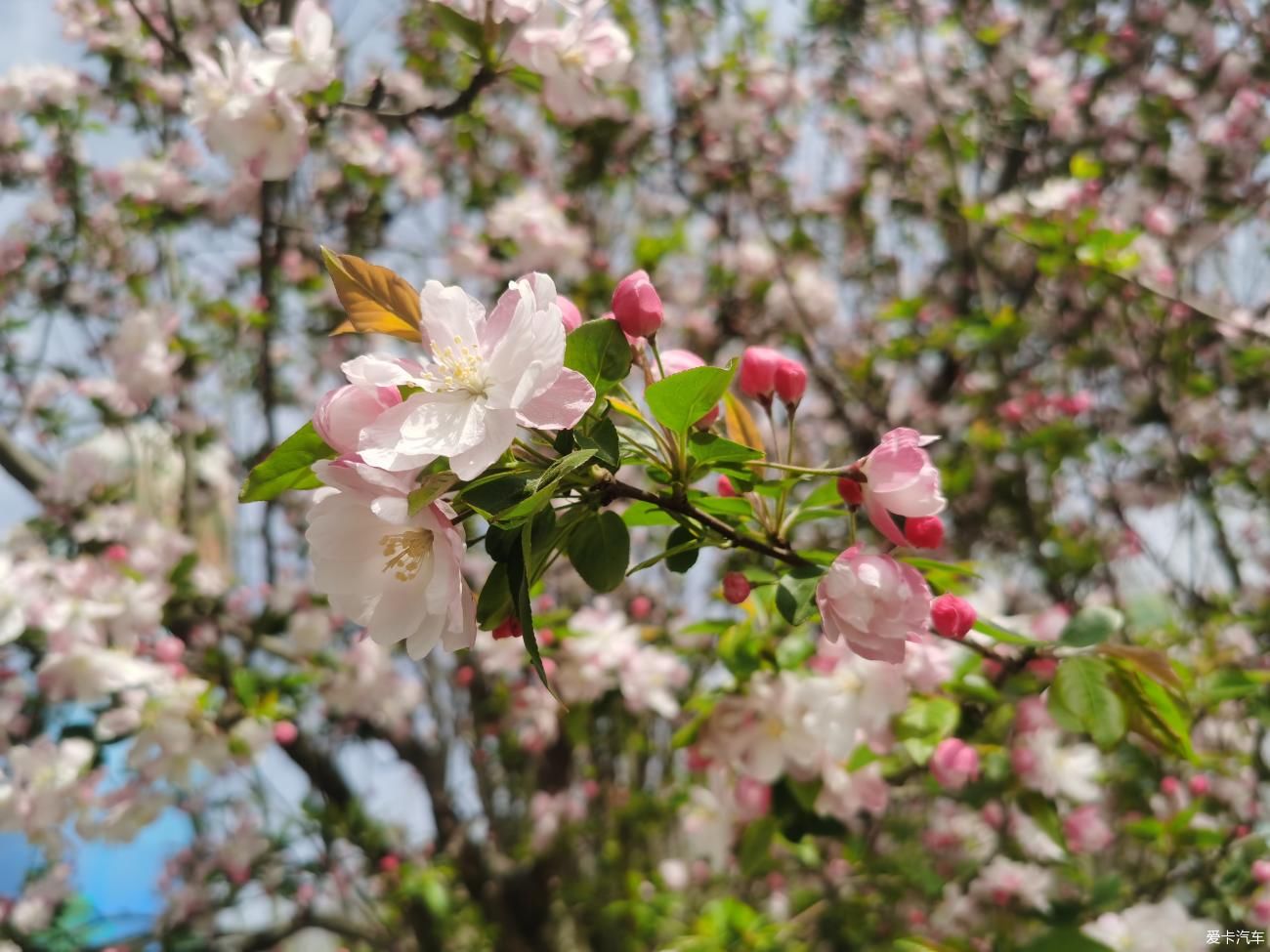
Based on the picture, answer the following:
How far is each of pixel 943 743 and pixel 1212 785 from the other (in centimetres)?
176

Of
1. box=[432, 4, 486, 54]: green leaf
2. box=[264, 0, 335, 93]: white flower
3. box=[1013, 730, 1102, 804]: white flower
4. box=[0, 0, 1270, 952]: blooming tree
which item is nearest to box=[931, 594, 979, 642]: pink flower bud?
box=[0, 0, 1270, 952]: blooming tree

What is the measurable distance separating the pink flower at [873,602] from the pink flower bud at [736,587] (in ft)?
0.34

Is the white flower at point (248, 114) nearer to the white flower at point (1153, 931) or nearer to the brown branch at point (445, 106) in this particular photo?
the brown branch at point (445, 106)

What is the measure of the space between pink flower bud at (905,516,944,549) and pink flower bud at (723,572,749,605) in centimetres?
14

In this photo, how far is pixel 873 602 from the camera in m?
0.68

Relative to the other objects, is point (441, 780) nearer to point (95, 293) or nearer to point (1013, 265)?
point (95, 293)

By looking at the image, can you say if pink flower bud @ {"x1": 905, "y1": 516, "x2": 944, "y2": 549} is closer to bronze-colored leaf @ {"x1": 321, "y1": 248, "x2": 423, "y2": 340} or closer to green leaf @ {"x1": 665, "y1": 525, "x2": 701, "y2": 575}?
green leaf @ {"x1": 665, "y1": 525, "x2": 701, "y2": 575}

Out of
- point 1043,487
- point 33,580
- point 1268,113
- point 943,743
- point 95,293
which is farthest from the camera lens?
point 95,293

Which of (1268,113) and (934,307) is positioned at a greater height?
(1268,113)

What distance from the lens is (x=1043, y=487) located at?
10.5 feet

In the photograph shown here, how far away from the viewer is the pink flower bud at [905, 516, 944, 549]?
0.72 m

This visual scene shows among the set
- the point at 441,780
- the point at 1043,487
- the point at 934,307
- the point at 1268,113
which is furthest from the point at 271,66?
the point at 1268,113

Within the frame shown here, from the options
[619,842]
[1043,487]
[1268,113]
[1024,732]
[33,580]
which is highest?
[1268,113]

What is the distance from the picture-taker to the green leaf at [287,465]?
64cm
